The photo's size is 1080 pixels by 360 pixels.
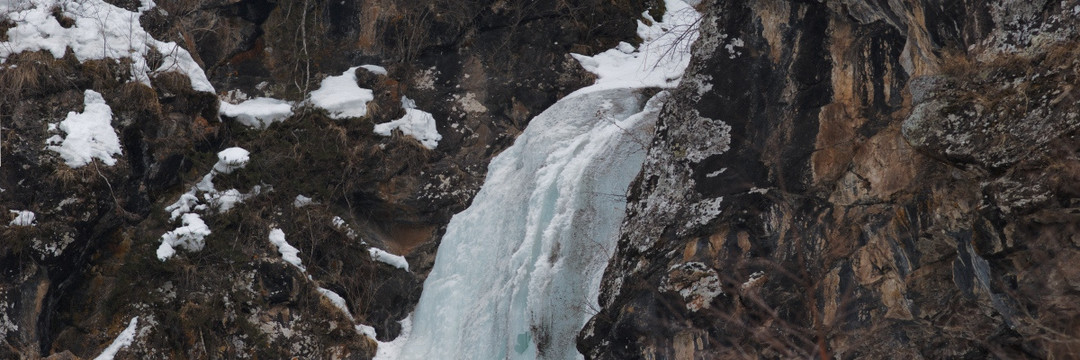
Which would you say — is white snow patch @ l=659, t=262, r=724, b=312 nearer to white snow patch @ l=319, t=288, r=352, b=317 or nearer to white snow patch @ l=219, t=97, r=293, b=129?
white snow patch @ l=319, t=288, r=352, b=317

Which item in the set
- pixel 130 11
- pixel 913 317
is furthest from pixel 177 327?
pixel 913 317

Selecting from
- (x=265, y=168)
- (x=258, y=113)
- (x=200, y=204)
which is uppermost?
(x=258, y=113)

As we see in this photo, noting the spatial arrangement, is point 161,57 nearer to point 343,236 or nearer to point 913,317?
point 343,236

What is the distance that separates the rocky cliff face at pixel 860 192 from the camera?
507 centimetres

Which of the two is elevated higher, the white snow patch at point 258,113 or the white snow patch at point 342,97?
the white snow patch at point 342,97

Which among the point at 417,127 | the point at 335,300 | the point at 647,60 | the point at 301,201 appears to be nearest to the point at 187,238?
the point at 301,201

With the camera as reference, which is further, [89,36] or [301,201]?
[301,201]

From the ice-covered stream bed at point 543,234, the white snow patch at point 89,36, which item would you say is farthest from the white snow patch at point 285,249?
the white snow patch at point 89,36

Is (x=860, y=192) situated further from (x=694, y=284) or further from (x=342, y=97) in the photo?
(x=342, y=97)

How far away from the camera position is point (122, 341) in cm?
998

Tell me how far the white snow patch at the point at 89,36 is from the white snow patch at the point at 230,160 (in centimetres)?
78

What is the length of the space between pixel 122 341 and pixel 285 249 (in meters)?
1.81

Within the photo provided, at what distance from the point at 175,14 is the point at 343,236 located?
391 cm

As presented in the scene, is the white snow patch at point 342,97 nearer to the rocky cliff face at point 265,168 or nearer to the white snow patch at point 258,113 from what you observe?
the rocky cliff face at point 265,168
